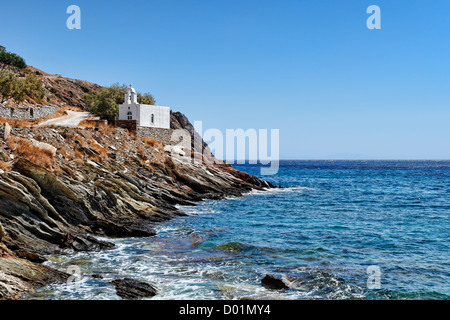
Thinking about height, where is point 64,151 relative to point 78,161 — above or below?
above

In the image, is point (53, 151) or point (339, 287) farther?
point (53, 151)

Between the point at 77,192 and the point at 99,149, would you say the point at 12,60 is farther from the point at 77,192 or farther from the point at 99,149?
the point at 77,192

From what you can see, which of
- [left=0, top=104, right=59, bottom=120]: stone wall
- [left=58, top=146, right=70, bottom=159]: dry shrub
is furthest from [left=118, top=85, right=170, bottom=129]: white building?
[left=58, top=146, right=70, bottom=159]: dry shrub

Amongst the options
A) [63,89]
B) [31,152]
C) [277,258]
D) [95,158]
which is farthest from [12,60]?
[277,258]

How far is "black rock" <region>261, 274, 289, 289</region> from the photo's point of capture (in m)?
15.9

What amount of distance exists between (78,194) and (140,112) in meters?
32.4

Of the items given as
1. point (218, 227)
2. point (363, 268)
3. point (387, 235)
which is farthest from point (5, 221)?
point (387, 235)

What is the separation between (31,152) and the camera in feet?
88.8

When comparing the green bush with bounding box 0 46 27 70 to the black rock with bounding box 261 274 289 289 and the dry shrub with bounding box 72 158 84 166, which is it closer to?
the dry shrub with bounding box 72 158 84 166

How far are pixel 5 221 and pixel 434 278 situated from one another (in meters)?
20.3

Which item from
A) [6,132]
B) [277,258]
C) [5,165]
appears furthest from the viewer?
[6,132]
